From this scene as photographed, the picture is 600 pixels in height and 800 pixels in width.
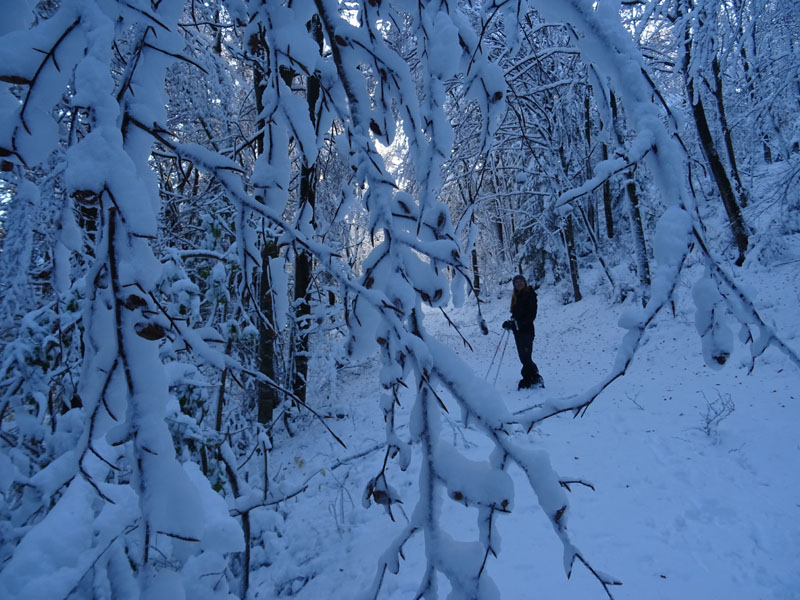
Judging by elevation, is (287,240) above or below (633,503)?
above

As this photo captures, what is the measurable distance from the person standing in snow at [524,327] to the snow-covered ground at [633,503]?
260mm

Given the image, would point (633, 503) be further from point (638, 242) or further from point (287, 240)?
point (638, 242)

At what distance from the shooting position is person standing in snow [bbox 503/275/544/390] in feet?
20.1

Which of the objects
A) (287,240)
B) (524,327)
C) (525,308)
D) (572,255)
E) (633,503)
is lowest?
(633,503)

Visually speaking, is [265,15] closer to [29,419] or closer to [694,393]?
[29,419]

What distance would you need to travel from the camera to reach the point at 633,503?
2.99m

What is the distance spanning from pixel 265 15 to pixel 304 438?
18.3 feet

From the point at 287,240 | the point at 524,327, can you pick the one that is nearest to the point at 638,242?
the point at 524,327

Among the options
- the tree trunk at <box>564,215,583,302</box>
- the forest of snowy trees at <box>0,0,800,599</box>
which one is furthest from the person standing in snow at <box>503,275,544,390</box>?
the tree trunk at <box>564,215,583,302</box>

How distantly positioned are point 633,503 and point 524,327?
356 centimetres

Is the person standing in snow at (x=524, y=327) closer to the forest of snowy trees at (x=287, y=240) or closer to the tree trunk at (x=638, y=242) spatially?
the tree trunk at (x=638, y=242)

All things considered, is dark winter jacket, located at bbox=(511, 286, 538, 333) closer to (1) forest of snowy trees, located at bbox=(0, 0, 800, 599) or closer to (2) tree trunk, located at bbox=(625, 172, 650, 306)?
(2) tree trunk, located at bbox=(625, 172, 650, 306)

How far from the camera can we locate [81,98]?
0.56 meters

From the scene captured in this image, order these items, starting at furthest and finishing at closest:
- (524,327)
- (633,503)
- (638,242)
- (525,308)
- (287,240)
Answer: (638,242)
(525,308)
(524,327)
(633,503)
(287,240)
